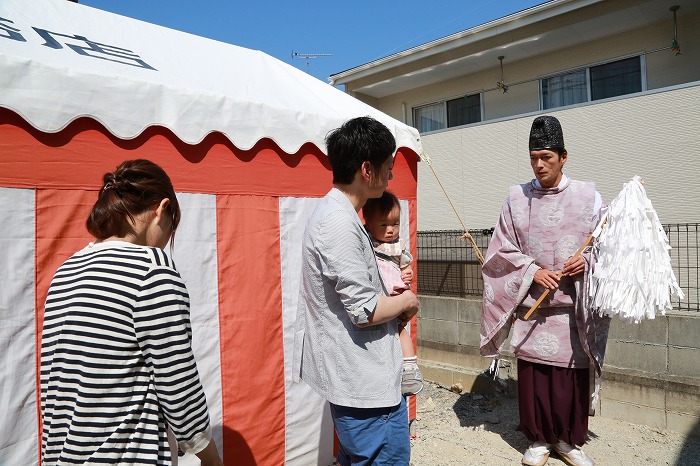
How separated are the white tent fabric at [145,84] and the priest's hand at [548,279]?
1.22 meters

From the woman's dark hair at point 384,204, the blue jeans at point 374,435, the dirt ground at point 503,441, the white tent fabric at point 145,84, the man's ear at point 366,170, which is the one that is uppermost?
the white tent fabric at point 145,84

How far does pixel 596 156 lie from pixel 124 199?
21.5ft

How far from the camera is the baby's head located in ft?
7.30

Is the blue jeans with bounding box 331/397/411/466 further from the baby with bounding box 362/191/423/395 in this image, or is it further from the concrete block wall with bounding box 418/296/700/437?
the concrete block wall with bounding box 418/296/700/437

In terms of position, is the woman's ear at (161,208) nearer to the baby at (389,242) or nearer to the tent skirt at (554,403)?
the baby at (389,242)

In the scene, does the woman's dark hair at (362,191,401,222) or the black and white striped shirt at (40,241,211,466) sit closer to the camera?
the black and white striped shirt at (40,241,211,466)

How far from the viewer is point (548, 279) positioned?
121 inches

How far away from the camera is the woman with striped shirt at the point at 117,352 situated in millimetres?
1230

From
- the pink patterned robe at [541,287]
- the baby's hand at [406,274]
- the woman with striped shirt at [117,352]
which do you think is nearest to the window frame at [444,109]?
the pink patterned robe at [541,287]

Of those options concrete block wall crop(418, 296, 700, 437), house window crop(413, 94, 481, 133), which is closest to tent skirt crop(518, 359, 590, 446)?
concrete block wall crop(418, 296, 700, 437)

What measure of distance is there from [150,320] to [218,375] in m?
1.48

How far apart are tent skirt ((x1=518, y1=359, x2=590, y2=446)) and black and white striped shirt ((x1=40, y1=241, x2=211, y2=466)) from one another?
264 cm

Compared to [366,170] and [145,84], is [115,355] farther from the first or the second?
[145,84]

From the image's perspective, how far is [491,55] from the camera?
7777 mm
